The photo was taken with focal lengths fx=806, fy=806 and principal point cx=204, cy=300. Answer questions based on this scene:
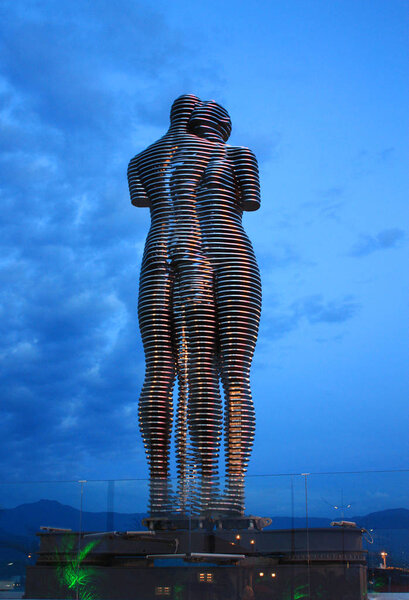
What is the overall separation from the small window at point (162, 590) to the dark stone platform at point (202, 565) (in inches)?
0.6

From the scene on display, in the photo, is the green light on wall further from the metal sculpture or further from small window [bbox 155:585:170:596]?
the metal sculpture

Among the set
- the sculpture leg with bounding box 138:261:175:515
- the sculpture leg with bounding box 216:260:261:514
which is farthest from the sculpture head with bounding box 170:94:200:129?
the sculpture leg with bounding box 216:260:261:514

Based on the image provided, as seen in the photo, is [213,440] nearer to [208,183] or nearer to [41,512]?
[41,512]

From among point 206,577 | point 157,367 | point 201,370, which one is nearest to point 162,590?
point 206,577

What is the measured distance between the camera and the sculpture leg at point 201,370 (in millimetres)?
15594

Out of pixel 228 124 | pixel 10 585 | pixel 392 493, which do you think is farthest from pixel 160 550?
pixel 228 124

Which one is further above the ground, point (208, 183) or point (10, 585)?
point (208, 183)

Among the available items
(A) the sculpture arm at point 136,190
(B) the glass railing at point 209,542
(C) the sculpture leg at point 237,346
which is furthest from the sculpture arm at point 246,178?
(B) the glass railing at point 209,542

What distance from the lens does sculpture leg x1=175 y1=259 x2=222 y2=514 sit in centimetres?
1559

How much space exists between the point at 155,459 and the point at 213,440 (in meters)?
1.36

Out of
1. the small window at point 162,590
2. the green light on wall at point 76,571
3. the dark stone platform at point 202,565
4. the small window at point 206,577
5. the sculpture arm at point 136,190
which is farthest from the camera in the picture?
the sculpture arm at point 136,190

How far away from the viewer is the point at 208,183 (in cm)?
1727

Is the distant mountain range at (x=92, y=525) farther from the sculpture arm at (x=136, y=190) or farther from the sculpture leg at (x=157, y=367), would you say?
the sculpture arm at (x=136, y=190)

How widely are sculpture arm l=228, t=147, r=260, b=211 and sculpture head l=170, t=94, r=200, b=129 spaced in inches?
59.8
